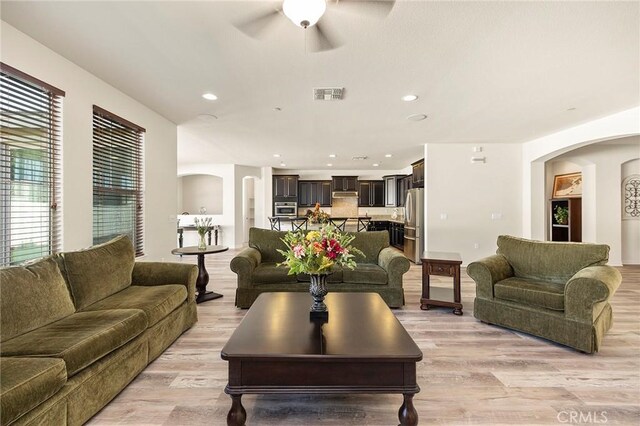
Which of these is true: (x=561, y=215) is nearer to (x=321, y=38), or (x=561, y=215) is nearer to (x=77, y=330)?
(x=321, y=38)

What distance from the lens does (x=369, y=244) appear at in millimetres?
3971

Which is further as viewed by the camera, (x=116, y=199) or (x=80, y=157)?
(x=116, y=199)

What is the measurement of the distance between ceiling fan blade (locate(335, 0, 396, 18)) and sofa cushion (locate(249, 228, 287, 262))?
2.84 meters

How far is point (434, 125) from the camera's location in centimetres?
445

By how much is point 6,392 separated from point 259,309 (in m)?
1.31

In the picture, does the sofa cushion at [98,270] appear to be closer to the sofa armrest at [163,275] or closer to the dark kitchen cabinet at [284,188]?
the sofa armrest at [163,275]

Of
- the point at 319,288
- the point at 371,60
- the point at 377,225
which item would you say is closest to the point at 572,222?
the point at 377,225

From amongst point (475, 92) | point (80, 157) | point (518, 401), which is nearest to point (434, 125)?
point (475, 92)

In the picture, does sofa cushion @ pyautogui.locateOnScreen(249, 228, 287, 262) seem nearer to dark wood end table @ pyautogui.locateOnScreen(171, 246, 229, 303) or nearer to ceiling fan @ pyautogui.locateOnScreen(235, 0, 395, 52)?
dark wood end table @ pyautogui.locateOnScreen(171, 246, 229, 303)

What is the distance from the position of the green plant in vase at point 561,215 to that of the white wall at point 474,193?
1.69 meters

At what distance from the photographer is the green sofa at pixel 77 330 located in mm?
1351

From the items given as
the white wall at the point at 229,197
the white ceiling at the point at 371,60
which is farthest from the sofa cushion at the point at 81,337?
the white wall at the point at 229,197

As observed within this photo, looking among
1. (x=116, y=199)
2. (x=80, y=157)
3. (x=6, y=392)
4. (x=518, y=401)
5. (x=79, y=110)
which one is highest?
(x=79, y=110)

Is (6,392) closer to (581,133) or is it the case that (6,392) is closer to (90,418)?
(90,418)
